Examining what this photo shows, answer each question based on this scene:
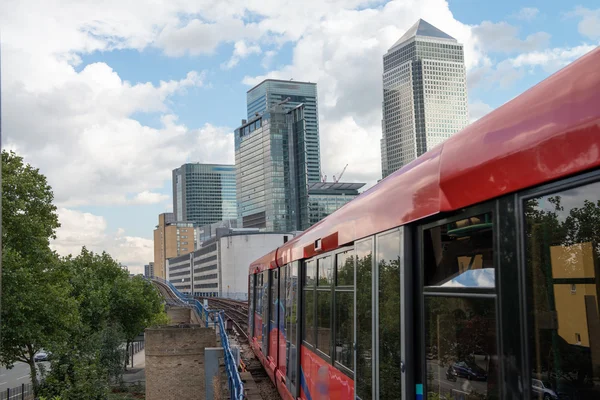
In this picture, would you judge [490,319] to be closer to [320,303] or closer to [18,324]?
[320,303]

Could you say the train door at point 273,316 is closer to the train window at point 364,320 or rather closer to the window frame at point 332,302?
the window frame at point 332,302

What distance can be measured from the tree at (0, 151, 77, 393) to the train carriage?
19.6 metres

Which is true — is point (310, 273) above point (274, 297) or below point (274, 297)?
above

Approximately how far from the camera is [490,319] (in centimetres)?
335

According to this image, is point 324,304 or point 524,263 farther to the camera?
point 324,304

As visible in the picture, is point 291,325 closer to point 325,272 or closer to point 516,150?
point 325,272

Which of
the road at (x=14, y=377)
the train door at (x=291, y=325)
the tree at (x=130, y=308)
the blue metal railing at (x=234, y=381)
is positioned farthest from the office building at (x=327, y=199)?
the train door at (x=291, y=325)

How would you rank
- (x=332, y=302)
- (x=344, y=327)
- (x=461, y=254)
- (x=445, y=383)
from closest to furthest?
Answer: 1. (x=461, y=254)
2. (x=445, y=383)
3. (x=344, y=327)
4. (x=332, y=302)

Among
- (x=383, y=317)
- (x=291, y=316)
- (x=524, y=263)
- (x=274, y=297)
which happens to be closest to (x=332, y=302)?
A: (x=383, y=317)

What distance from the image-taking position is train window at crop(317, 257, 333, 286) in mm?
7723

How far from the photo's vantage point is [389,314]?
4.97 metres

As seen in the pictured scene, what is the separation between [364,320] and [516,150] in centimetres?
304

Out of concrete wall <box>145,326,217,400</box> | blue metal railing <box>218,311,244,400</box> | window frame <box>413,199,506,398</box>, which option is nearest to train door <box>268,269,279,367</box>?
blue metal railing <box>218,311,244,400</box>

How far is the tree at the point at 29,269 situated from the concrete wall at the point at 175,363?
149 inches
